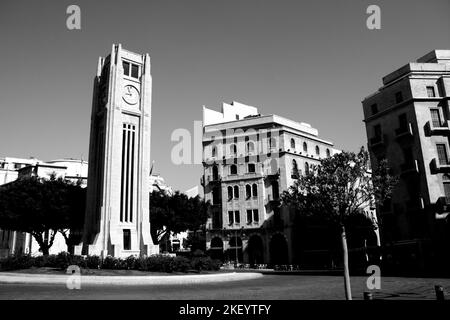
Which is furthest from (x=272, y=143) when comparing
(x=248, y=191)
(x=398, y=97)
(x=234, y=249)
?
(x=398, y=97)

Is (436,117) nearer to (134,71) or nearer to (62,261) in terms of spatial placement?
(134,71)

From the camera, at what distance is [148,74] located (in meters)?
49.9

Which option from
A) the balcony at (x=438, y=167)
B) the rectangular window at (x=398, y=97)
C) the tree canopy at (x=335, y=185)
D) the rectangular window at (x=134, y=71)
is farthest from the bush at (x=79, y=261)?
the rectangular window at (x=398, y=97)

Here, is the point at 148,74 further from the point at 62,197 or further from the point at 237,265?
the point at 237,265

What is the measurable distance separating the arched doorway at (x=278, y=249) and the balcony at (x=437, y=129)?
1034 inches

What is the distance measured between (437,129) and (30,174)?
71.2 metres

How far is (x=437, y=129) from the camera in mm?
37750

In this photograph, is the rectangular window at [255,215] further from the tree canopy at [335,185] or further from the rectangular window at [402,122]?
the tree canopy at [335,185]

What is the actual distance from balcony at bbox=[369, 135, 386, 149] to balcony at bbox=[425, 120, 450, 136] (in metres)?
4.94

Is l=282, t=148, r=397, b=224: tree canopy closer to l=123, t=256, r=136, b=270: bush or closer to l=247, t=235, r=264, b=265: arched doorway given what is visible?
l=123, t=256, r=136, b=270: bush

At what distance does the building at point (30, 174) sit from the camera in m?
68.3

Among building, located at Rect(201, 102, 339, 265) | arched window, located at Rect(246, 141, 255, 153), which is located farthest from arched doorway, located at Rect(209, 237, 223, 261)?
arched window, located at Rect(246, 141, 255, 153)

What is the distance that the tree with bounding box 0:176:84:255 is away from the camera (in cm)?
4422
